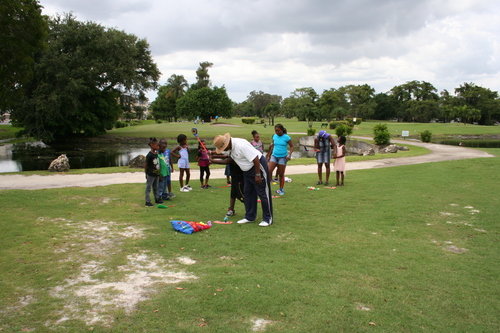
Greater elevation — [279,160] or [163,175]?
[279,160]

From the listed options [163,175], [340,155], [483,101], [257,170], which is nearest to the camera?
[257,170]

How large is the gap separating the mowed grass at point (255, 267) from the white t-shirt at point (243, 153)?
130 centimetres

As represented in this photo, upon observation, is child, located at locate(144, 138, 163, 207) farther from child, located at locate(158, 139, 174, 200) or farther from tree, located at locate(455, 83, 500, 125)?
tree, located at locate(455, 83, 500, 125)

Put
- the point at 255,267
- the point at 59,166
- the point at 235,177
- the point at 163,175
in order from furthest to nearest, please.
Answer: the point at 59,166 → the point at 163,175 → the point at 235,177 → the point at 255,267

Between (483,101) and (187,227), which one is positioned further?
(483,101)

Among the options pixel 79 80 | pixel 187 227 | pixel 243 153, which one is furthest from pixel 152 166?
pixel 79 80

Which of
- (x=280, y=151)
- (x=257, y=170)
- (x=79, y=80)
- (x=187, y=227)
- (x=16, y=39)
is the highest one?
(x=79, y=80)

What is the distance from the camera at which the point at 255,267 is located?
18.2 ft

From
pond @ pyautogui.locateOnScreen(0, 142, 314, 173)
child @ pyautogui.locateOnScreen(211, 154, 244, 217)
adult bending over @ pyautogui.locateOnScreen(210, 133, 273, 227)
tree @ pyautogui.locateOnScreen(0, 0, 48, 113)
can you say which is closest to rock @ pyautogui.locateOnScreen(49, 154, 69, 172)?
tree @ pyautogui.locateOnScreen(0, 0, 48, 113)

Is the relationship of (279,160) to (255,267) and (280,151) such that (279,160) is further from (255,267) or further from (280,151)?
(255,267)

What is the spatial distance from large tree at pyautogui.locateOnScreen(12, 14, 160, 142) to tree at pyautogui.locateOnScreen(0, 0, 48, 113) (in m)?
24.4

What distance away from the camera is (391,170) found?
17.2 metres

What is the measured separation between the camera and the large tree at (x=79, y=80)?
39031mm

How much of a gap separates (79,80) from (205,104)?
4745 centimetres
